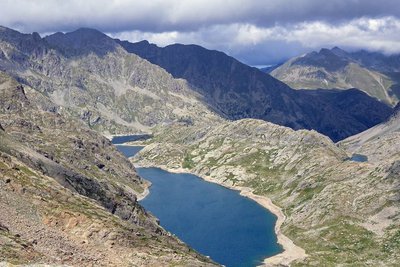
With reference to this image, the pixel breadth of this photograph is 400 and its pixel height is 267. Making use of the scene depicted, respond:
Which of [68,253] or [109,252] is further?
[109,252]

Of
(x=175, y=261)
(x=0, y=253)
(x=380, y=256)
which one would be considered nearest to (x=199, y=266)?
(x=175, y=261)

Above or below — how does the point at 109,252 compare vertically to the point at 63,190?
below

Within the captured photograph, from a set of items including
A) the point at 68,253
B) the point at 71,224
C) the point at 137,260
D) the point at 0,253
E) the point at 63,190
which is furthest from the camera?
the point at 63,190

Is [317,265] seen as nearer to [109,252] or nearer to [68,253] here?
[109,252]

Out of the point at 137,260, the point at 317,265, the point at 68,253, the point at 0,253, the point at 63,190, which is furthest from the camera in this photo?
the point at 317,265

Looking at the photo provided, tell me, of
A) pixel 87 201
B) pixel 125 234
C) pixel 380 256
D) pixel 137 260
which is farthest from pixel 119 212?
pixel 380 256

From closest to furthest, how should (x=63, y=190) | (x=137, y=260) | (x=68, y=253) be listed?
(x=68, y=253)
(x=137, y=260)
(x=63, y=190)

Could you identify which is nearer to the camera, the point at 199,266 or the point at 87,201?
the point at 199,266

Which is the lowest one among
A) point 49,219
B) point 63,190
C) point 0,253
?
point 0,253

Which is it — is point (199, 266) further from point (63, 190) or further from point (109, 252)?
point (63, 190)
